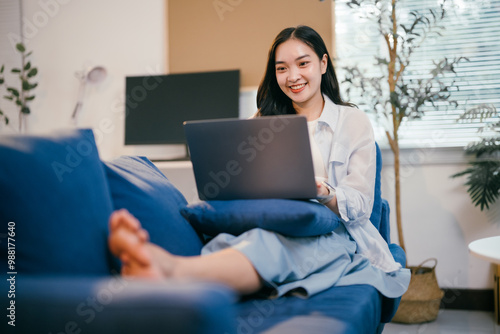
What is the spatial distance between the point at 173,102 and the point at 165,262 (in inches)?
108

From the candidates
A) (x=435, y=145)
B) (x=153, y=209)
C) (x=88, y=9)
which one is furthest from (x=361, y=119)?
(x=88, y=9)

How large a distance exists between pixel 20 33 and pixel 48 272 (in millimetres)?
3754

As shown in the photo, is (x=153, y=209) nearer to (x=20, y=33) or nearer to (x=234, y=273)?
(x=234, y=273)

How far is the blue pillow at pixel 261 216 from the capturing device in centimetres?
130

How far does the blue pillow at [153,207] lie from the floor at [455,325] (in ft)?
5.59

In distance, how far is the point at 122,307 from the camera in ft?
2.26

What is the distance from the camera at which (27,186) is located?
93 centimetres

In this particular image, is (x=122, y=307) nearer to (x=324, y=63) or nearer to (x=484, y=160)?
(x=324, y=63)

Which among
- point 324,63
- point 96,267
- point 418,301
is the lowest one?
point 418,301

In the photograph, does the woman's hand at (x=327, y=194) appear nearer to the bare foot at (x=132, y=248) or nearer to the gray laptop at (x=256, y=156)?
the gray laptop at (x=256, y=156)

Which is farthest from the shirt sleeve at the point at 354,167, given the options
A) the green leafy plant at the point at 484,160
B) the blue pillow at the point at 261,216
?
the green leafy plant at the point at 484,160

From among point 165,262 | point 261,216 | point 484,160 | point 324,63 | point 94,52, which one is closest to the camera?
point 165,262

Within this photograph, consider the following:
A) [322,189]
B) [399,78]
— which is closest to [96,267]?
[322,189]

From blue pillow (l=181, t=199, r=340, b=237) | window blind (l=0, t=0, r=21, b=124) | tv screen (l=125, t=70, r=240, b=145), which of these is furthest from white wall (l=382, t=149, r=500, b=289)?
window blind (l=0, t=0, r=21, b=124)
